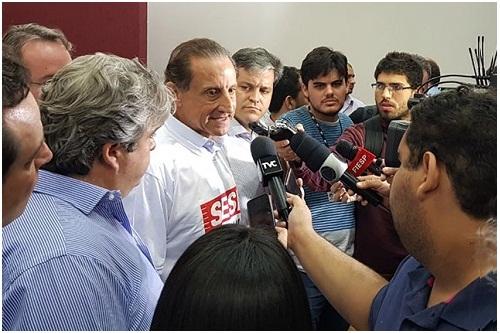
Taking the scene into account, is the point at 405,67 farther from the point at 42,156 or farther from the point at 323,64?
the point at 42,156

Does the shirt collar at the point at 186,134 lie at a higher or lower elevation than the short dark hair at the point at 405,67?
lower

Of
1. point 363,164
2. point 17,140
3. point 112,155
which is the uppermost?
point 17,140

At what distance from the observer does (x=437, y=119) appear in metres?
0.87

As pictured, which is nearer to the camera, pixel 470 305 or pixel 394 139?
pixel 470 305

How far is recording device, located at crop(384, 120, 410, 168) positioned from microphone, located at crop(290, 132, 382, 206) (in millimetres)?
107

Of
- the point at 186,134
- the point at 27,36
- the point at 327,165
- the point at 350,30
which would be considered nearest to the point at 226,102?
the point at 186,134

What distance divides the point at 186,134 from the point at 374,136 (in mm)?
716

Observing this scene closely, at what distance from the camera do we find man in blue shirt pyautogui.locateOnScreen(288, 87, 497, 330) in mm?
Result: 834

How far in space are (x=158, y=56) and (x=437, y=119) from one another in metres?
2.66

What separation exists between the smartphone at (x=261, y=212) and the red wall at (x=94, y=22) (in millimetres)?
1649

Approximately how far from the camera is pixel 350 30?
138 inches

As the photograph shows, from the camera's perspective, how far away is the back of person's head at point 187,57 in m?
1.62

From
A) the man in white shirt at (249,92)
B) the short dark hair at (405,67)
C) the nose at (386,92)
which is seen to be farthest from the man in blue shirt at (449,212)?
the short dark hair at (405,67)

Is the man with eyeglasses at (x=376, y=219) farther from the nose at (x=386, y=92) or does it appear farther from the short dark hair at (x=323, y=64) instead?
the short dark hair at (x=323, y=64)
